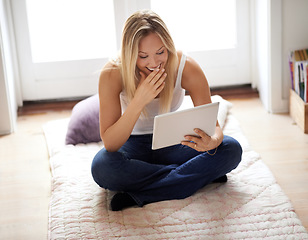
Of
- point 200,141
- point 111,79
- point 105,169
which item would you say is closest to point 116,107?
point 111,79

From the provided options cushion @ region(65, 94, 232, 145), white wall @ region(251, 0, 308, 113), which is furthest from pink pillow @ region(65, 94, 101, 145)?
white wall @ region(251, 0, 308, 113)

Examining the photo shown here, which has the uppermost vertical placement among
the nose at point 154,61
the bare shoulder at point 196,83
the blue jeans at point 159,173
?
the nose at point 154,61

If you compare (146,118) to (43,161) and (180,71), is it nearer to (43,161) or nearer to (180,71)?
(180,71)

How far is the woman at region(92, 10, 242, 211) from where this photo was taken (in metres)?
1.86

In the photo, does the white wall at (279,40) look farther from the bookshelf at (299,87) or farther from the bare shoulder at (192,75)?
the bare shoulder at (192,75)

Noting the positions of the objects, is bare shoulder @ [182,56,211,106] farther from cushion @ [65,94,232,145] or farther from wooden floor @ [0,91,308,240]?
cushion @ [65,94,232,145]

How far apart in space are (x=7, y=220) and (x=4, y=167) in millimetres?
547

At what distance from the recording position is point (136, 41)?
1.83 metres

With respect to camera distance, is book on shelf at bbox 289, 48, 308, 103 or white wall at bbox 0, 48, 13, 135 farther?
white wall at bbox 0, 48, 13, 135

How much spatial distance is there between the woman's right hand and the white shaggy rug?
1.29 ft

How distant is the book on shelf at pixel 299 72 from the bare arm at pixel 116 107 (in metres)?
1.05

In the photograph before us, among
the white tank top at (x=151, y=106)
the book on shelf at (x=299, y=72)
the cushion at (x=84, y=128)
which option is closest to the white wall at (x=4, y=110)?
the cushion at (x=84, y=128)

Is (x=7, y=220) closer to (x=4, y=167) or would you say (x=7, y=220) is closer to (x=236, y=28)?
(x=4, y=167)

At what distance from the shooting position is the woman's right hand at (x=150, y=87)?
1.86 m
